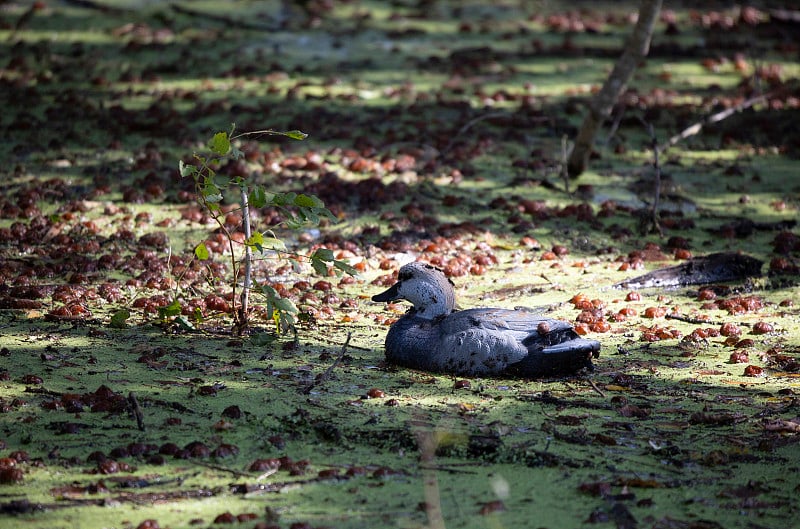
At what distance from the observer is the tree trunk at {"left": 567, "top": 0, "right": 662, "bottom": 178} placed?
8633 millimetres

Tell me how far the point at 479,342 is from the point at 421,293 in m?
0.47

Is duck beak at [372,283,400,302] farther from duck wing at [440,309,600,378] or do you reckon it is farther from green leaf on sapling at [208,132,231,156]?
green leaf on sapling at [208,132,231,156]

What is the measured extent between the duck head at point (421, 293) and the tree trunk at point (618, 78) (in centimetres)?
415

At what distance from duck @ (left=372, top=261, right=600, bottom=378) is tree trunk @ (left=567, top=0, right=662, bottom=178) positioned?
413cm

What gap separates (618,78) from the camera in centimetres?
891

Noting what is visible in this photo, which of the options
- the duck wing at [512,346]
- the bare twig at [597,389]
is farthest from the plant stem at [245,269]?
the bare twig at [597,389]

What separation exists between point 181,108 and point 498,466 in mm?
7966

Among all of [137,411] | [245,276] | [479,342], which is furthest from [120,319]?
[479,342]

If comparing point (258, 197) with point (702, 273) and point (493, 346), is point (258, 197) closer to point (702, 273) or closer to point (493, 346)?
point (493, 346)

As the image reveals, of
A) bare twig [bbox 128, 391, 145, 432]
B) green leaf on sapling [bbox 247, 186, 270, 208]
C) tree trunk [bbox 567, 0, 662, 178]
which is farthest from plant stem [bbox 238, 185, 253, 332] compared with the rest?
tree trunk [bbox 567, 0, 662, 178]

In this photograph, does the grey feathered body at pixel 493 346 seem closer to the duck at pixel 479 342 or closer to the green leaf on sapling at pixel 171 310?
the duck at pixel 479 342

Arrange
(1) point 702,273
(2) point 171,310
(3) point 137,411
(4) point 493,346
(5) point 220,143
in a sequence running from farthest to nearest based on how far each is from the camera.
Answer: (1) point 702,273 < (2) point 171,310 < (5) point 220,143 < (4) point 493,346 < (3) point 137,411

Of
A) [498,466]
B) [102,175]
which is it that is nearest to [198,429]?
[498,466]

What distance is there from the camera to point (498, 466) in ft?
13.7
